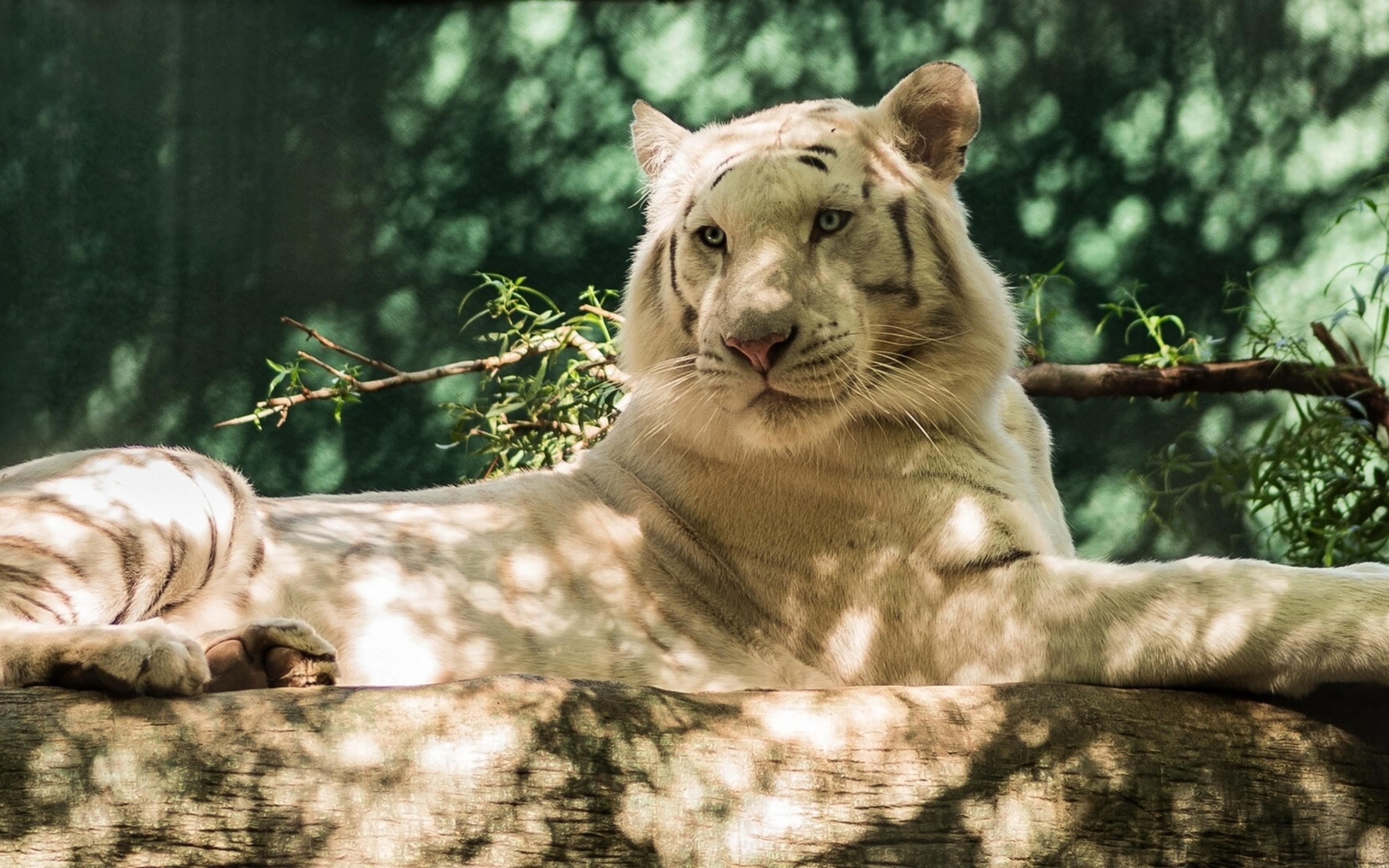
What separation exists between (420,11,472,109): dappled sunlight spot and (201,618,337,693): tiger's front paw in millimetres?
3788

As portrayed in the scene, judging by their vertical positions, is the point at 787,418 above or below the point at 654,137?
below

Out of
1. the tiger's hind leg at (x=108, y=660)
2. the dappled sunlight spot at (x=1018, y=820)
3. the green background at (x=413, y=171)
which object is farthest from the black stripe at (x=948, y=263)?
the green background at (x=413, y=171)

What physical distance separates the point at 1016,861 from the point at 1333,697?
0.64m

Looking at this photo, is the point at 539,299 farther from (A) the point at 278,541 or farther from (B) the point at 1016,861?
(B) the point at 1016,861

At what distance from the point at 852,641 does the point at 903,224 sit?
0.88m

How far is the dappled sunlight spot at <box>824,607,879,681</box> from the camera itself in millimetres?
2648

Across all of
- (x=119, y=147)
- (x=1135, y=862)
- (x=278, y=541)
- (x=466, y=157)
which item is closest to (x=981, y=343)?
(x=1135, y=862)

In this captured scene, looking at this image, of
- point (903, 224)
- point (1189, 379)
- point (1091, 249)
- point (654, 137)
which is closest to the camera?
point (903, 224)

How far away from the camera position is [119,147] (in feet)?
18.4

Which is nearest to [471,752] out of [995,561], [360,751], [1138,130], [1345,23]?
[360,751]

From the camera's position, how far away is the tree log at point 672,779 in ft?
5.93

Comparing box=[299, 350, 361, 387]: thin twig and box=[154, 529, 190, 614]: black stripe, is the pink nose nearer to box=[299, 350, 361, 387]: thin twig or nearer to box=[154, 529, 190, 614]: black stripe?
box=[154, 529, 190, 614]: black stripe

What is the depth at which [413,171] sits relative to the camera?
5598 millimetres

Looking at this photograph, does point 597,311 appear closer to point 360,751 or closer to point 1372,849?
point 360,751
